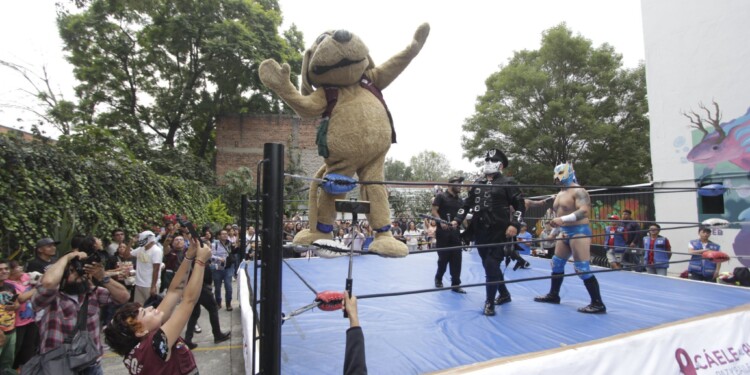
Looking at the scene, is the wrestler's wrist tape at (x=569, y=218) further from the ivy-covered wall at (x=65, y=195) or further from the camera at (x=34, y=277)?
the ivy-covered wall at (x=65, y=195)

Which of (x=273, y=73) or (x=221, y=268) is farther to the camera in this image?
(x=221, y=268)

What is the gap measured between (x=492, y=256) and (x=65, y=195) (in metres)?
5.41

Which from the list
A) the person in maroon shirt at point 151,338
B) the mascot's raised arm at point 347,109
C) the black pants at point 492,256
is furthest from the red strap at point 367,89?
the person in maroon shirt at point 151,338

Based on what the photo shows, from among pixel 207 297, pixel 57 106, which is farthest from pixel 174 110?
pixel 207 297

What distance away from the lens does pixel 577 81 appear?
647 inches

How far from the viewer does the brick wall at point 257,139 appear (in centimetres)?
1681

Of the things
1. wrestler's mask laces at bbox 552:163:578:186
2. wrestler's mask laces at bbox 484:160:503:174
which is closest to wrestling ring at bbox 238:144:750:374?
wrestler's mask laces at bbox 552:163:578:186

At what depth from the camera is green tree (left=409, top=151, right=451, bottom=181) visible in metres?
42.1

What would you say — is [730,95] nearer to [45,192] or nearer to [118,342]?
[118,342]

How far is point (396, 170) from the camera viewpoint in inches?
1941

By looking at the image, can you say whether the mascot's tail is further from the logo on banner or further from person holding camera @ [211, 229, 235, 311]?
person holding camera @ [211, 229, 235, 311]

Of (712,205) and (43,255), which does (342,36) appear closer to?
(43,255)

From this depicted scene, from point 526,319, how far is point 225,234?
209 inches

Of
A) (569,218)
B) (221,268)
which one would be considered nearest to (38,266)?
(221,268)
